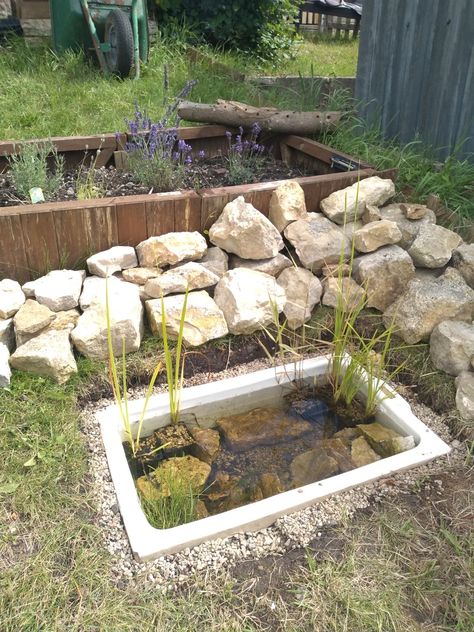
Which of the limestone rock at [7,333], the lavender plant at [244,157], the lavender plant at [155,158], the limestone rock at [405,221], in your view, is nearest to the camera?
the limestone rock at [7,333]

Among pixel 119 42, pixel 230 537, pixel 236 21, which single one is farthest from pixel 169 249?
pixel 236 21

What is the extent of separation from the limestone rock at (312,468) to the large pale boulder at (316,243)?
1013 mm

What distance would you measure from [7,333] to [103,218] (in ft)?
2.22

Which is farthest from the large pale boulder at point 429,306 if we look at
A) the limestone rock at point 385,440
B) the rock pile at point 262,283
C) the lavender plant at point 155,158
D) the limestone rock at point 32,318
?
the limestone rock at point 32,318

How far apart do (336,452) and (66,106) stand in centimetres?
312

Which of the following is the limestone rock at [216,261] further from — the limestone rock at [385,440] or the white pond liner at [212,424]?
the limestone rock at [385,440]

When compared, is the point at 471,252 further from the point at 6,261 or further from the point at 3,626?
the point at 3,626

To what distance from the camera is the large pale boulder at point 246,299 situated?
249 cm

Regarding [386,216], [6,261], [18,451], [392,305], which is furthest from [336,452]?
[6,261]

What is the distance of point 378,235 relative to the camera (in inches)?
105

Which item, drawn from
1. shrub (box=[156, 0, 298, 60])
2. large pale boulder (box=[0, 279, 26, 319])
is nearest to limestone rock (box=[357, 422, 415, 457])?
large pale boulder (box=[0, 279, 26, 319])

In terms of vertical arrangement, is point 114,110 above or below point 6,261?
above

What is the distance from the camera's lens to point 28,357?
2.17 m

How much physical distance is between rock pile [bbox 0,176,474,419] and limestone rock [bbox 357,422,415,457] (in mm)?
285
